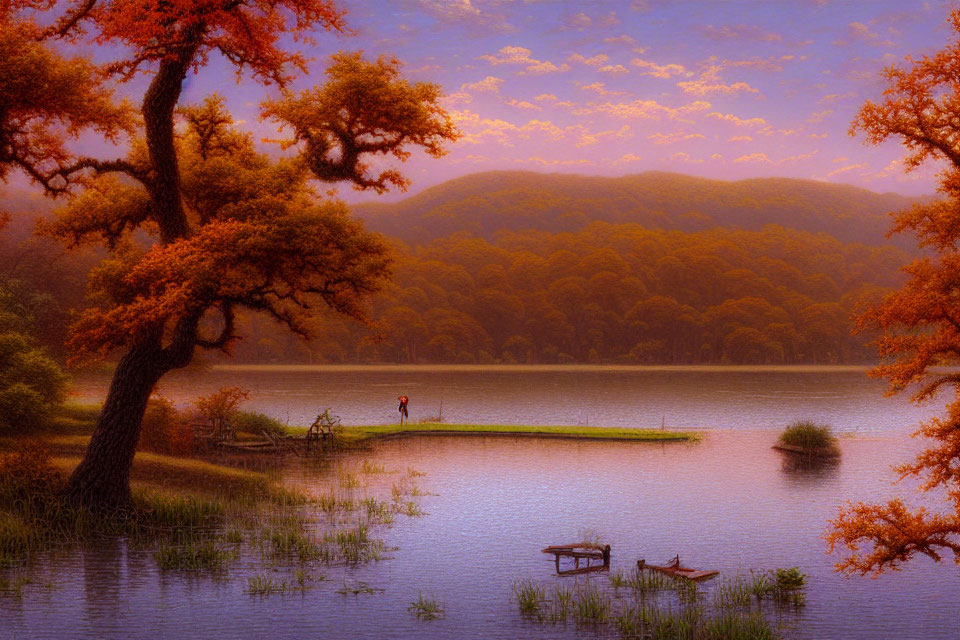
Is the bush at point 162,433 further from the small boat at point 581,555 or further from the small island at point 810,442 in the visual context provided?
the small island at point 810,442

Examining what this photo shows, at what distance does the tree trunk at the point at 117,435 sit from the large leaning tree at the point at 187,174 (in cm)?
4

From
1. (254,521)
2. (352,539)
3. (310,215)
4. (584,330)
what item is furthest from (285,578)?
(584,330)

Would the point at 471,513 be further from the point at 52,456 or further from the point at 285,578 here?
the point at 52,456

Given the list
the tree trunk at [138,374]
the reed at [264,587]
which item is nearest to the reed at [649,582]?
the reed at [264,587]

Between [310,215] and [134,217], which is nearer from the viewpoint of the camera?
[310,215]

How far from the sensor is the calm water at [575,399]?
5931cm

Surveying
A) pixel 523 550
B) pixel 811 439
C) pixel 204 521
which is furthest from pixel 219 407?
pixel 811 439

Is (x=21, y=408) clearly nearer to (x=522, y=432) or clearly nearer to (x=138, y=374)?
(x=138, y=374)

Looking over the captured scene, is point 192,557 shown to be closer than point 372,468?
Yes

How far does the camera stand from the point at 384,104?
24.1 m

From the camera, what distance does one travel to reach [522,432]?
150ft

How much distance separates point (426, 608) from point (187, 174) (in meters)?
16.2

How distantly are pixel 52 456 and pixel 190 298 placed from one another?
11.6 meters

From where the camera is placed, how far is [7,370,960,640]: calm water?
16.2 metres
